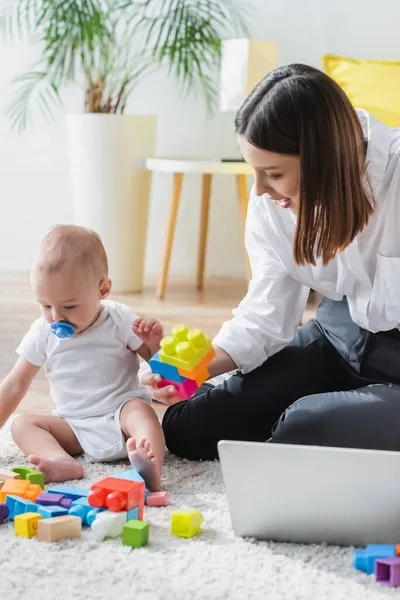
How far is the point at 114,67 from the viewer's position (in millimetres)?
3020

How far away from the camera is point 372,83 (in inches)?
106

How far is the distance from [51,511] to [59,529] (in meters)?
0.04

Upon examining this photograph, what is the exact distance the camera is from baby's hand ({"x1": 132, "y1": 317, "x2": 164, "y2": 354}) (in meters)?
1.41

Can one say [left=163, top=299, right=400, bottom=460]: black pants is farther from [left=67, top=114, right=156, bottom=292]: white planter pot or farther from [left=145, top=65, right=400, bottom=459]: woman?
[left=67, top=114, right=156, bottom=292]: white planter pot

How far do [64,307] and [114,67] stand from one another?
5.82 feet

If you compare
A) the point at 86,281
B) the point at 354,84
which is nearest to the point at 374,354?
the point at 86,281

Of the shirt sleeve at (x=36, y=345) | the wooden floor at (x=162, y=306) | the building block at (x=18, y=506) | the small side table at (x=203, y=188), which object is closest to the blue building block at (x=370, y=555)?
the building block at (x=18, y=506)

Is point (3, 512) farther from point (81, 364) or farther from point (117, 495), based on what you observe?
point (81, 364)

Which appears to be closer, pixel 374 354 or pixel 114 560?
pixel 114 560

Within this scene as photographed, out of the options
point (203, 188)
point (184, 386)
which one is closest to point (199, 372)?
point (184, 386)

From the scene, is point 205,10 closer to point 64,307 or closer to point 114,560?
point 64,307

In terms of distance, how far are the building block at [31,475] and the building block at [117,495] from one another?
157 millimetres

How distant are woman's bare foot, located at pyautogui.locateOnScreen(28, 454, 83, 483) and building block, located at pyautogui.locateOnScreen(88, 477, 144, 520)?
178mm

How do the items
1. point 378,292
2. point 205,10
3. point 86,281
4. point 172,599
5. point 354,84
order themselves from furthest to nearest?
point 205,10 → point 354,84 → point 86,281 → point 378,292 → point 172,599
